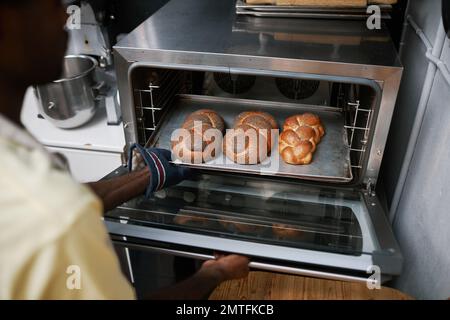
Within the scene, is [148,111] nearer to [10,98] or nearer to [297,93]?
[297,93]

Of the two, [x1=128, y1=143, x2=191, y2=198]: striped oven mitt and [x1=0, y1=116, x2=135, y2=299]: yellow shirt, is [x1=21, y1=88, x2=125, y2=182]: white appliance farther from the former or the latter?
[x1=0, y1=116, x2=135, y2=299]: yellow shirt

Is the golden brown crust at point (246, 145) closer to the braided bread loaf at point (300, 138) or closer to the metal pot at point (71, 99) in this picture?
the braided bread loaf at point (300, 138)

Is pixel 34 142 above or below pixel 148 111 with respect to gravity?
above

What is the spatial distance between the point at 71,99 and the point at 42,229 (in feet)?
4.05

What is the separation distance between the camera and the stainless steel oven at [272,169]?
882 millimetres

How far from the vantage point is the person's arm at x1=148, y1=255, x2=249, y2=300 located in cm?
73

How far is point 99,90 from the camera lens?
1.58 m

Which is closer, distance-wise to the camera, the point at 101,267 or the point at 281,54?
the point at 101,267

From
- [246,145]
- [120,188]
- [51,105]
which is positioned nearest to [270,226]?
[246,145]

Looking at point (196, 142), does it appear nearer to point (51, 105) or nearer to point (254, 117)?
point (254, 117)

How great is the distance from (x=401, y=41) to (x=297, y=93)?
0.47 meters

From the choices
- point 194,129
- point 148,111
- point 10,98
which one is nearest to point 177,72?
point 148,111
